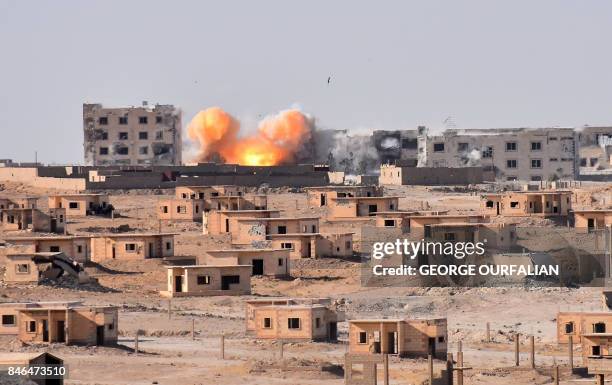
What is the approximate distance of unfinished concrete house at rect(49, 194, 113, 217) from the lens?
100 m

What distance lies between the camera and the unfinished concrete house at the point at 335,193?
4055 inches

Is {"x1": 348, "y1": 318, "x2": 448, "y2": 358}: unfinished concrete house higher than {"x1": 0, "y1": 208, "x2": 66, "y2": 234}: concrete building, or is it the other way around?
{"x1": 0, "y1": 208, "x2": 66, "y2": 234}: concrete building

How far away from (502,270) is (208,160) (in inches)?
2463

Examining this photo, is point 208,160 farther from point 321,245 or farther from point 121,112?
point 321,245

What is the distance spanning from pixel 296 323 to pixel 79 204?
4056 centimetres

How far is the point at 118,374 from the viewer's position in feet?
179

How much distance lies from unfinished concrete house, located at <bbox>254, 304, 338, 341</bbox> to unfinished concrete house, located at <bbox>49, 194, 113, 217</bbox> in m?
38.7

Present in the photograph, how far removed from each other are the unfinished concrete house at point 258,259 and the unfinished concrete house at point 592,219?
14207mm

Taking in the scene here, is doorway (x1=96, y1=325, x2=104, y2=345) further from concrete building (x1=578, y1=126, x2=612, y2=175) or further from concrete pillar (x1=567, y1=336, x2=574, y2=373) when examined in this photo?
concrete building (x1=578, y1=126, x2=612, y2=175)

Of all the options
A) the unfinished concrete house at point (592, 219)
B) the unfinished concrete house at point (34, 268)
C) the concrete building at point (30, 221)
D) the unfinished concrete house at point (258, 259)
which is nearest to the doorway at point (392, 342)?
the unfinished concrete house at point (34, 268)

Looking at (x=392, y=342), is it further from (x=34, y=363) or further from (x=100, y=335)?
(x=34, y=363)

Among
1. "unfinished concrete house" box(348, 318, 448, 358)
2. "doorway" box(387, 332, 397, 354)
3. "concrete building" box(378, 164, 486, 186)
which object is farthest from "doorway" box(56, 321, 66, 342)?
"concrete building" box(378, 164, 486, 186)

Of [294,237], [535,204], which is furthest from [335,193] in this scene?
[294,237]

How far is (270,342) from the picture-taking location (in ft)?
202
